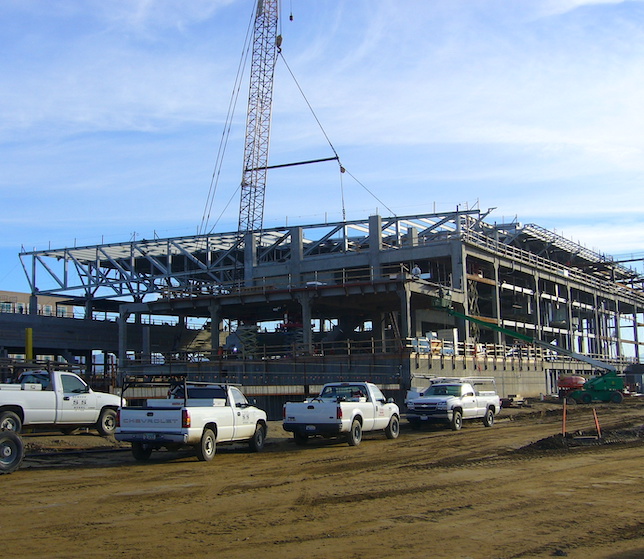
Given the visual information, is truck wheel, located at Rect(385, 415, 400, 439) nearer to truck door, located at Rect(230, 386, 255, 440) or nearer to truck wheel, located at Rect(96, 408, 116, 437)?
truck door, located at Rect(230, 386, 255, 440)

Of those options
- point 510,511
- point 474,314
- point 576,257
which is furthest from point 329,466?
point 576,257

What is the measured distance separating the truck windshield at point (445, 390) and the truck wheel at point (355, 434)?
648cm

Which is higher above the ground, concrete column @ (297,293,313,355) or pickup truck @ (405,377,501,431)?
concrete column @ (297,293,313,355)

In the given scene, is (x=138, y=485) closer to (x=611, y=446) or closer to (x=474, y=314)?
(x=611, y=446)

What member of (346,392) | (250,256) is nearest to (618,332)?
(250,256)

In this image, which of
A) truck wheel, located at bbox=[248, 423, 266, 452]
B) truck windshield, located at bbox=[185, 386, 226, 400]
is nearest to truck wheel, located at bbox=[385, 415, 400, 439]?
truck wheel, located at bbox=[248, 423, 266, 452]

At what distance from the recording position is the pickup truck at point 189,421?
16.0 metres

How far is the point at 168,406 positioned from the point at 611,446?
1102cm

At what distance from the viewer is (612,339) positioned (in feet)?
301

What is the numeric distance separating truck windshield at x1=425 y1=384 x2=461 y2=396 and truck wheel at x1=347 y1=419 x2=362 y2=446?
648cm

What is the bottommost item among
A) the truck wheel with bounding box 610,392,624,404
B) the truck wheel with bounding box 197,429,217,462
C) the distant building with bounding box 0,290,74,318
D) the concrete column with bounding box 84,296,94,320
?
the truck wheel with bounding box 610,392,624,404

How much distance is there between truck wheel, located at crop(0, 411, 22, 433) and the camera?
17.8 metres

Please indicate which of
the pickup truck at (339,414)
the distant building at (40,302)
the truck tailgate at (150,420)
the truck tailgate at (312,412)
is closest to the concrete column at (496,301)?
the pickup truck at (339,414)

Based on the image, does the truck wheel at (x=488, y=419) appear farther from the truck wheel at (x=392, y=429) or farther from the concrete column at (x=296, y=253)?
the concrete column at (x=296, y=253)
